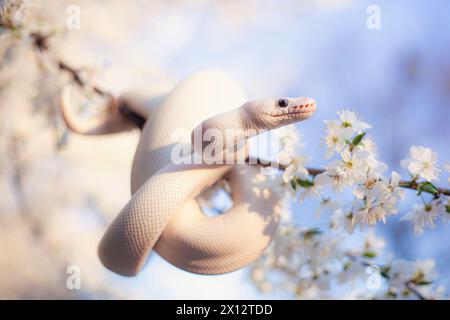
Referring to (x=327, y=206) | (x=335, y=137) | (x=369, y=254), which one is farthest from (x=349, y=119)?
(x=369, y=254)

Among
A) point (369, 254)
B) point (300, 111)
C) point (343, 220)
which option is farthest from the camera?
point (369, 254)

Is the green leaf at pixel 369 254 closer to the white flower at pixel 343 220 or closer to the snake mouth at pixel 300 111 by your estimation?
the white flower at pixel 343 220

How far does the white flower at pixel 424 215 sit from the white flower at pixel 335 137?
136 mm

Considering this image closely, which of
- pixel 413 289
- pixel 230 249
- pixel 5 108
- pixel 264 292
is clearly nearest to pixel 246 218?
pixel 230 249

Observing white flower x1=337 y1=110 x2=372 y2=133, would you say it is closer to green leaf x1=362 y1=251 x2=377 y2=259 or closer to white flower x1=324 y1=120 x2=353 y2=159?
white flower x1=324 y1=120 x2=353 y2=159

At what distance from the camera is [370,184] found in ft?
1.52

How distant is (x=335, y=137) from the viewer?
0.46m

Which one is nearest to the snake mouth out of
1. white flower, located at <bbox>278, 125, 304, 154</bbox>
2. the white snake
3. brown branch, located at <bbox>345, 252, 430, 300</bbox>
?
the white snake

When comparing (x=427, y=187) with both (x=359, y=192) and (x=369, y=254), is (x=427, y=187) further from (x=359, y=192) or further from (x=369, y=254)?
(x=369, y=254)

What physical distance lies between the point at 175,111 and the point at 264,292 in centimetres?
62

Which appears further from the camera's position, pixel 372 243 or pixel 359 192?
pixel 372 243

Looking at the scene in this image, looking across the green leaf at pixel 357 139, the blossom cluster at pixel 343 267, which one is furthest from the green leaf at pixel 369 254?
the green leaf at pixel 357 139

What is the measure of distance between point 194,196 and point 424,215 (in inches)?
10.8

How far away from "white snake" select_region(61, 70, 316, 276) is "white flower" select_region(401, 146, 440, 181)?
6.1 inches
